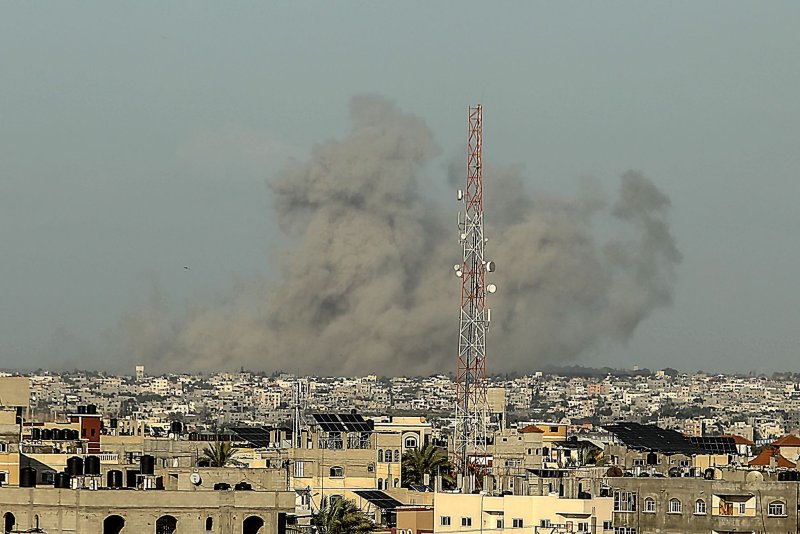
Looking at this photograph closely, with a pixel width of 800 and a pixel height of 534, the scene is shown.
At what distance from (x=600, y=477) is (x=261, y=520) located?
12.6 m

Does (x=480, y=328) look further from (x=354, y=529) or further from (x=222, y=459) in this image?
(x=354, y=529)

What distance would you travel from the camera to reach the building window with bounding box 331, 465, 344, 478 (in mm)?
75238

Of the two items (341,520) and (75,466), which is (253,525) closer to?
(341,520)

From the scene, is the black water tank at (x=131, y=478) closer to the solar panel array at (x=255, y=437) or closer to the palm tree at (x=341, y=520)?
the palm tree at (x=341, y=520)

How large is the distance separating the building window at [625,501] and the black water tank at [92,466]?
1219 centimetres

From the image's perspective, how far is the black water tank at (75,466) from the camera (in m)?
54.4

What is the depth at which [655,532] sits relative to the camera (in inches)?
2208

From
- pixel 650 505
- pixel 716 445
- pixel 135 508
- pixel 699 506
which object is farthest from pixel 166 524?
pixel 716 445

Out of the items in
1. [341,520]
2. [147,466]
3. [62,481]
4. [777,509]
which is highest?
[147,466]

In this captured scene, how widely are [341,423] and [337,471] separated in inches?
515

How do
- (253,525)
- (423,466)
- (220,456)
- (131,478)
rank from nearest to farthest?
(253,525) → (131,478) → (220,456) → (423,466)

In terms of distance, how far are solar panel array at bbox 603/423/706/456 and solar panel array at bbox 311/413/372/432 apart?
10.2m

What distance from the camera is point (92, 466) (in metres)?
54.5

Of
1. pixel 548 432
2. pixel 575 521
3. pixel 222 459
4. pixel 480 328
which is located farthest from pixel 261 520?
pixel 548 432
